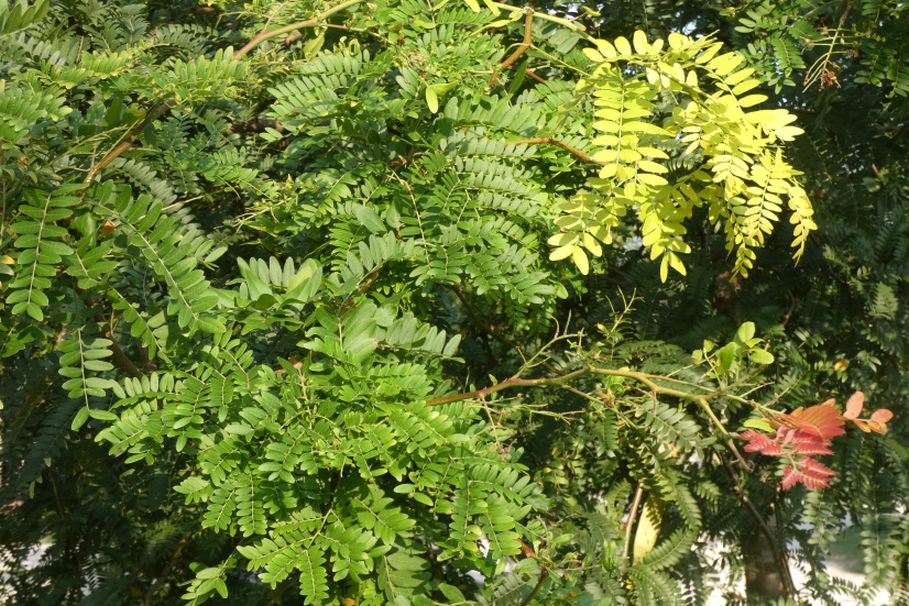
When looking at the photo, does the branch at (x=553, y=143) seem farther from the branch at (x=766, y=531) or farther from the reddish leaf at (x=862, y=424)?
the branch at (x=766, y=531)

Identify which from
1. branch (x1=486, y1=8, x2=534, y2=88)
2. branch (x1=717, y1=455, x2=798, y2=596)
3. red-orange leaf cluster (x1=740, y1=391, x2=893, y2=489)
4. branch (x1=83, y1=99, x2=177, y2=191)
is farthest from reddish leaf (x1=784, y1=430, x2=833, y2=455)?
branch (x1=717, y1=455, x2=798, y2=596)

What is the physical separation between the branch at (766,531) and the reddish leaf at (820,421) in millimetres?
1077

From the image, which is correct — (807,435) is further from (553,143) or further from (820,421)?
(553,143)

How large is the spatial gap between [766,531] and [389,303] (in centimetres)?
133

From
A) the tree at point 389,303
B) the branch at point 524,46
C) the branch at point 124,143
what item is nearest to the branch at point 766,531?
the tree at point 389,303

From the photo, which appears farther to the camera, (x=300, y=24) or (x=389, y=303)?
(x=300, y=24)

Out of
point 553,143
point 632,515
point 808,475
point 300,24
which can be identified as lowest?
point 632,515

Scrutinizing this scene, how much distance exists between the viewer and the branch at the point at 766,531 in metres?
2.13

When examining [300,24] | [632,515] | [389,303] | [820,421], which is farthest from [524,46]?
[632,515]

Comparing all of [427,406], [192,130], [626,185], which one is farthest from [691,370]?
[192,130]

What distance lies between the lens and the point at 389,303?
1.28m

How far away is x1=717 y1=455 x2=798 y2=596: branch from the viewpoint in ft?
7.00

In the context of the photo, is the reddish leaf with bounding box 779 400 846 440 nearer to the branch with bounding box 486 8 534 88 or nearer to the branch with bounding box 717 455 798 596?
the branch with bounding box 486 8 534 88

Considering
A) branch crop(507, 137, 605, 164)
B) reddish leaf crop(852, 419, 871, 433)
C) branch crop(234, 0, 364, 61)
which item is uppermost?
branch crop(234, 0, 364, 61)
